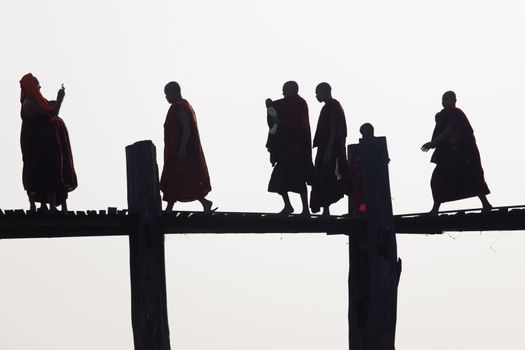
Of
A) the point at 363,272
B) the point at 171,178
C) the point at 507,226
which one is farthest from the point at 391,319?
the point at 171,178

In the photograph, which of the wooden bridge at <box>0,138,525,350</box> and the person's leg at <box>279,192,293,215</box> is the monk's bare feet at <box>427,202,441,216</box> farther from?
the person's leg at <box>279,192,293,215</box>

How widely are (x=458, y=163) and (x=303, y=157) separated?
5.07ft

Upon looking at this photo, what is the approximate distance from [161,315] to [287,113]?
2869 mm

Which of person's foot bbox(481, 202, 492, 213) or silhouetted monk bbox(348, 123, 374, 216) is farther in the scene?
silhouetted monk bbox(348, 123, 374, 216)

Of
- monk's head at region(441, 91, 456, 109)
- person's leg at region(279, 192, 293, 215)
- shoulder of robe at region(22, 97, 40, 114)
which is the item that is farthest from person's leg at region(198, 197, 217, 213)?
monk's head at region(441, 91, 456, 109)

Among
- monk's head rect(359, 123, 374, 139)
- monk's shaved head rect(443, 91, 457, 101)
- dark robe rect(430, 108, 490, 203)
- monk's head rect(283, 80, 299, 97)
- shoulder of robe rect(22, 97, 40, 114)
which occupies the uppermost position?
monk's head rect(283, 80, 299, 97)

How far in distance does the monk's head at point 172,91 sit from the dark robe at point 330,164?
147cm

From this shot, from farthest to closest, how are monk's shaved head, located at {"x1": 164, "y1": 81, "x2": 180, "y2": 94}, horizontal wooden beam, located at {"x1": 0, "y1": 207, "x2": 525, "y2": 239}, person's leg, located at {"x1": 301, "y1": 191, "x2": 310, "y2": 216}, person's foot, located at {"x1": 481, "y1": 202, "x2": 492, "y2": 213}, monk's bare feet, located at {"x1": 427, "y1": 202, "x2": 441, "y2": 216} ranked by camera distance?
person's leg, located at {"x1": 301, "y1": 191, "x2": 310, "y2": 216}, monk's bare feet, located at {"x1": 427, "y1": 202, "x2": 441, "y2": 216}, monk's shaved head, located at {"x1": 164, "y1": 81, "x2": 180, "y2": 94}, person's foot, located at {"x1": 481, "y1": 202, "x2": 492, "y2": 213}, horizontal wooden beam, located at {"x1": 0, "y1": 207, "x2": 525, "y2": 239}

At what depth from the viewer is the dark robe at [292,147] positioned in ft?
46.8

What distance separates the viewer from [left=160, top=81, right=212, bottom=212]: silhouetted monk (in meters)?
13.7

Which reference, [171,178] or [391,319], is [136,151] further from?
[391,319]

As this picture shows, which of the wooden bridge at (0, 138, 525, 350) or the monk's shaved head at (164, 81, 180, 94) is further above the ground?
the monk's shaved head at (164, 81, 180, 94)

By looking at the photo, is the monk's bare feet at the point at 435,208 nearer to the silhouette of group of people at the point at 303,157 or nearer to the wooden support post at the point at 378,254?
the silhouette of group of people at the point at 303,157

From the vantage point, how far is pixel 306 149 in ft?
47.1
